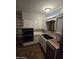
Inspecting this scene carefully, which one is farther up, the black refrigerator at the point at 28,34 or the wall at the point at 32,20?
the wall at the point at 32,20

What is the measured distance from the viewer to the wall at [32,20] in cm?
541

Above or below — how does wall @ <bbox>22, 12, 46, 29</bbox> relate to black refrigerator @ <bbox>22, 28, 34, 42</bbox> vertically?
above

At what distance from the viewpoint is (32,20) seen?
18.6 feet

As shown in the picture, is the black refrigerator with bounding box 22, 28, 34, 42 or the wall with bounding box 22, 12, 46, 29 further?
the wall with bounding box 22, 12, 46, 29

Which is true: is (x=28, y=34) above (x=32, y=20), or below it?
below

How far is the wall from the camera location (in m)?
5.41

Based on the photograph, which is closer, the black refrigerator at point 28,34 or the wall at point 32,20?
the black refrigerator at point 28,34
